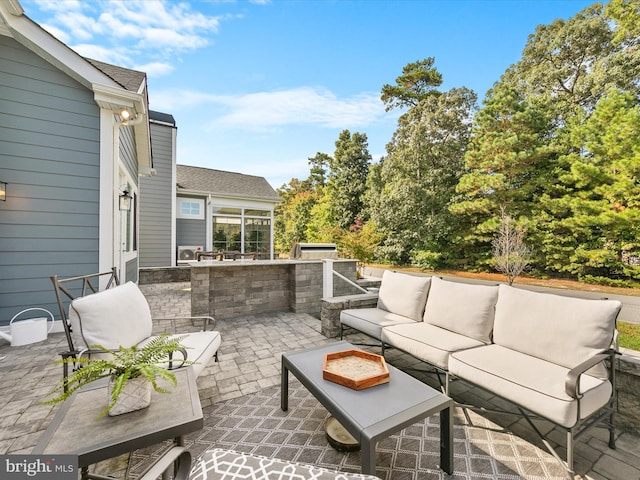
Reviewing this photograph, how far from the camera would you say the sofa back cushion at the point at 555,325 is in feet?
6.20

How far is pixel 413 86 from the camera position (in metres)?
15.5

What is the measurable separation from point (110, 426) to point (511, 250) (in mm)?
13459

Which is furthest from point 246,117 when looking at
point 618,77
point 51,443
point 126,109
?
point 618,77

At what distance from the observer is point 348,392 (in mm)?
1687

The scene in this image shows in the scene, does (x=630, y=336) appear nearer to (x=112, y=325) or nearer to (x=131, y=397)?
(x=131, y=397)

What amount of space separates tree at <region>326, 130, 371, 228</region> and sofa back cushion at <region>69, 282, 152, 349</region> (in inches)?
673

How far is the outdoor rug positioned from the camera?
66.0 inches

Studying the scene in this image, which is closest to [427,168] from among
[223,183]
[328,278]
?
[223,183]

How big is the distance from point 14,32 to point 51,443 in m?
5.27

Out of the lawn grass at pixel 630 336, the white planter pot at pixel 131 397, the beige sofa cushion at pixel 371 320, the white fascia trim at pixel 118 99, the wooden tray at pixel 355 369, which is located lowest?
the lawn grass at pixel 630 336

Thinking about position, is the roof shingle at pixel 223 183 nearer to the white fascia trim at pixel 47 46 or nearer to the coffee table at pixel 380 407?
the white fascia trim at pixel 47 46

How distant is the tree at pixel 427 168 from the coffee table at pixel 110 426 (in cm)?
1449

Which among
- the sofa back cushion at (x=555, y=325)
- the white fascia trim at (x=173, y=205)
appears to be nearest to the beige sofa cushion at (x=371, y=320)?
the sofa back cushion at (x=555, y=325)

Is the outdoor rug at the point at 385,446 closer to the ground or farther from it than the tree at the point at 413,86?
closer to the ground
